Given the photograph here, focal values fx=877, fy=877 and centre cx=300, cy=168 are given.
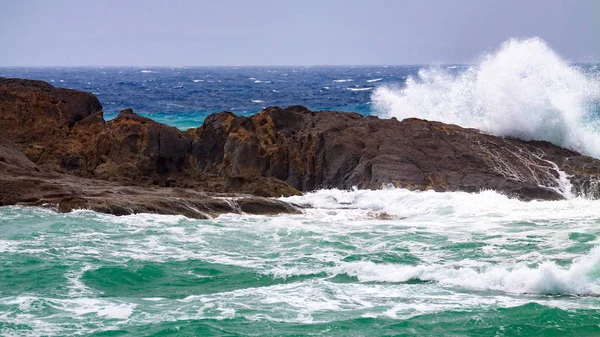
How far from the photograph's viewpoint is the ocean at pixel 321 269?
30.8 feet

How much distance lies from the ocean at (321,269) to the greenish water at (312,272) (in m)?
0.02

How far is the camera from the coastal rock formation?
56.7ft

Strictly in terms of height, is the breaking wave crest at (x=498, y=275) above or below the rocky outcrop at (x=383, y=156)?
below

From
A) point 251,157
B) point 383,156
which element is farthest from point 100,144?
point 383,156

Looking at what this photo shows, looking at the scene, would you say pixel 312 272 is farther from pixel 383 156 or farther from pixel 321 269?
pixel 383 156

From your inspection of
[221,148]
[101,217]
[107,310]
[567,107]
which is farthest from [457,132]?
[107,310]

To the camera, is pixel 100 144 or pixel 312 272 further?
pixel 100 144

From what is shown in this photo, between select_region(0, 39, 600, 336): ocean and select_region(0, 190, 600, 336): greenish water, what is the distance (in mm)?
24

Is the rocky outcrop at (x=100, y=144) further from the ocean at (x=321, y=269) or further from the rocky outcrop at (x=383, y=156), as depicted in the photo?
the ocean at (x=321, y=269)

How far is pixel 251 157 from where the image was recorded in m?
19.4

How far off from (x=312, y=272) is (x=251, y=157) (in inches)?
314

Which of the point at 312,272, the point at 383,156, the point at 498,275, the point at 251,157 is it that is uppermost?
the point at 383,156

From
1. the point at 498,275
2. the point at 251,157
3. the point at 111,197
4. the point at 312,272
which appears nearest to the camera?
the point at 498,275

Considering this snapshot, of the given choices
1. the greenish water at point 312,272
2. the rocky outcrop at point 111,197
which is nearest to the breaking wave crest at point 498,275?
the greenish water at point 312,272
